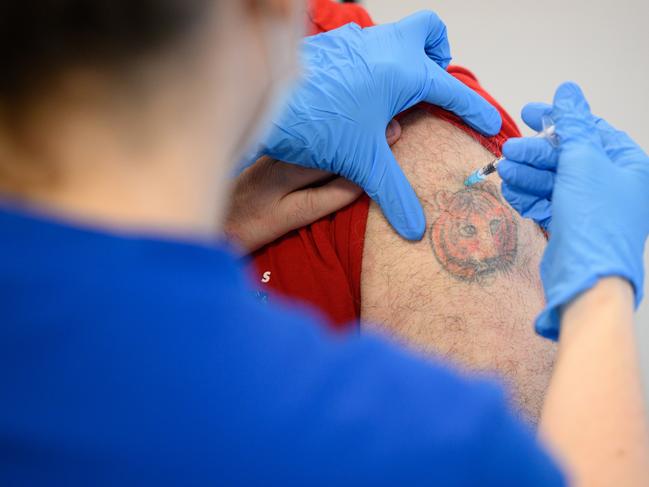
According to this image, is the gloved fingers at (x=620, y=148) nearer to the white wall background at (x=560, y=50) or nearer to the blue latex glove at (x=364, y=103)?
the blue latex glove at (x=364, y=103)

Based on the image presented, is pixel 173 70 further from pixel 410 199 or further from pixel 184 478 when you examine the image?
pixel 410 199

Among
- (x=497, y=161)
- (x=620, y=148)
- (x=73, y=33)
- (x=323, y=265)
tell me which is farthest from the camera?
(x=323, y=265)

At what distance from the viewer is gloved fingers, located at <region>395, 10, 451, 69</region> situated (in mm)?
1326

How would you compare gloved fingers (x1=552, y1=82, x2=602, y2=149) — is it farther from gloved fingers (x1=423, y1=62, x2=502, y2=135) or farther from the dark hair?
the dark hair

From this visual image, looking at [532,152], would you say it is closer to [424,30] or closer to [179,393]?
[424,30]

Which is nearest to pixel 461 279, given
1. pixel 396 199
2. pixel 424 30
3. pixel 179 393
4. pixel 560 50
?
pixel 396 199

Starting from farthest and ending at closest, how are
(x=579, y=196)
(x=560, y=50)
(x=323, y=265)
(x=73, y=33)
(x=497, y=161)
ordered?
(x=560, y=50), (x=323, y=265), (x=497, y=161), (x=579, y=196), (x=73, y=33)

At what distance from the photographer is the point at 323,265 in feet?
4.26

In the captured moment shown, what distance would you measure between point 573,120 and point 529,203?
0.17m

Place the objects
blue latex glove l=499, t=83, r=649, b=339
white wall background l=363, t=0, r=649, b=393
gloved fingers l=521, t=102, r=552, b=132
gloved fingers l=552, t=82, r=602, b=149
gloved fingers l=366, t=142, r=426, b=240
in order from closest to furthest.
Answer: blue latex glove l=499, t=83, r=649, b=339
gloved fingers l=552, t=82, r=602, b=149
gloved fingers l=521, t=102, r=552, b=132
gloved fingers l=366, t=142, r=426, b=240
white wall background l=363, t=0, r=649, b=393

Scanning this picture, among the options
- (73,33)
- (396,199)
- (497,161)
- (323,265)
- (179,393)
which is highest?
(73,33)

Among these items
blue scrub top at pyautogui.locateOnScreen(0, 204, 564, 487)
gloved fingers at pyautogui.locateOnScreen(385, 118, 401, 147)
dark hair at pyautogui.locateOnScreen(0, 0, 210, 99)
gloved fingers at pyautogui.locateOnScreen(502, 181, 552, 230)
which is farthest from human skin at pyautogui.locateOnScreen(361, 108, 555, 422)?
dark hair at pyautogui.locateOnScreen(0, 0, 210, 99)

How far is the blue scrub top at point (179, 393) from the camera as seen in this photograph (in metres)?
0.40

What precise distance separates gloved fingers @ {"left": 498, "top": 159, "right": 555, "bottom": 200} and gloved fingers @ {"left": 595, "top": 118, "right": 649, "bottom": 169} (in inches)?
3.9
